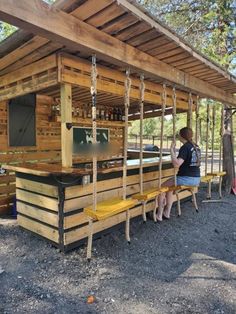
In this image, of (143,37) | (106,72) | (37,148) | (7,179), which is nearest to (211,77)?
(106,72)

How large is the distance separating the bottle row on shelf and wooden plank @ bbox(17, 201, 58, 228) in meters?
2.66

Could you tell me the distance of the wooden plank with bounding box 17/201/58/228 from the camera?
374 cm

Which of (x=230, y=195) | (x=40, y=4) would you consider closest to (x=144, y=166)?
(x=40, y=4)

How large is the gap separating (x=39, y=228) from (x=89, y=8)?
3.08 m

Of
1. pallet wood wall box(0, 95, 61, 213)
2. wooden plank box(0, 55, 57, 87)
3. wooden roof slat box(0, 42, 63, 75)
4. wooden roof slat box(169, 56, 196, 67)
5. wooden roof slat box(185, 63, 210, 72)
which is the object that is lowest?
pallet wood wall box(0, 95, 61, 213)

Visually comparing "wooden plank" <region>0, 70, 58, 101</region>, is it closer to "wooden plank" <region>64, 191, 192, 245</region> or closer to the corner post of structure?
the corner post of structure

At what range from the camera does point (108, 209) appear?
3496 mm

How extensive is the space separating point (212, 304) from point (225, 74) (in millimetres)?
4344

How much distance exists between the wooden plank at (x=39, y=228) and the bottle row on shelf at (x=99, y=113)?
2.81 m

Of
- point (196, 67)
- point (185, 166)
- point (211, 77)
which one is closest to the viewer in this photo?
point (196, 67)

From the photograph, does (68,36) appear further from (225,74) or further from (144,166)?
(225,74)

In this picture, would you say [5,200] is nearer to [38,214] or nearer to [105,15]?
[38,214]

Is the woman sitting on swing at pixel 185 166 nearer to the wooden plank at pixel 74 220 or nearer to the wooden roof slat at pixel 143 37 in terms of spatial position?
the wooden plank at pixel 74 220

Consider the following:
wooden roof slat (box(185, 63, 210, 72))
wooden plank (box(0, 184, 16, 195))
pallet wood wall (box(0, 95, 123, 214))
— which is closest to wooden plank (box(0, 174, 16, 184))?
pallet wood wall (box(0, 95, 123, 214))
